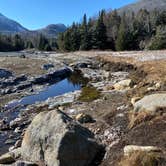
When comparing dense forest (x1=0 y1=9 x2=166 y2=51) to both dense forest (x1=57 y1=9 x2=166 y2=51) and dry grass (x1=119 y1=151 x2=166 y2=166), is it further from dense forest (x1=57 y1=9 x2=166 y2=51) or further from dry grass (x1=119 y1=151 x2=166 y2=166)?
dry grass (x1=119 y1=151 x2=166 y2=166)

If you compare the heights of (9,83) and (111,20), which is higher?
(111,20)

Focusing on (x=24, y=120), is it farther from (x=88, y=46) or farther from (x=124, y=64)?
(x=88, y=46)

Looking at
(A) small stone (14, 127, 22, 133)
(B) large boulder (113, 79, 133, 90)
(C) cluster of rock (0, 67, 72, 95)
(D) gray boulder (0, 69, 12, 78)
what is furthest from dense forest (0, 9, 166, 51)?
(A) small stone (14, 127, 22, 133)

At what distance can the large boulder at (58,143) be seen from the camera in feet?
42.5

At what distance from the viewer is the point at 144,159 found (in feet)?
37.6

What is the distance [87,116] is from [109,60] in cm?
4503

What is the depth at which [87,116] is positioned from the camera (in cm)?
1966

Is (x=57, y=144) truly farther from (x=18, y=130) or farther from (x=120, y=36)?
(x=120, y=36)

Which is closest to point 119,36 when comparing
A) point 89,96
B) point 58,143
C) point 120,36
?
point 120,36

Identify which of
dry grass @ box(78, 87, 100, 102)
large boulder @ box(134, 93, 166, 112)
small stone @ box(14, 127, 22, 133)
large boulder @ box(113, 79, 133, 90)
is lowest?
small stone @ box(14, 127, 22, 133)

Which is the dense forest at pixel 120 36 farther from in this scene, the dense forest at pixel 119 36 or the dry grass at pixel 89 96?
the dry grass at pixel 89 96

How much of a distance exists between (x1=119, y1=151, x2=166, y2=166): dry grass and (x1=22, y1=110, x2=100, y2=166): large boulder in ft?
5.85

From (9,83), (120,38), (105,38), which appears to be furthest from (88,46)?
(9,83)

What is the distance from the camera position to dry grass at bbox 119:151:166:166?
11305 mm
